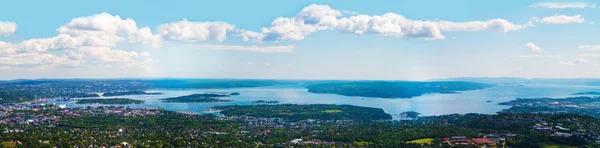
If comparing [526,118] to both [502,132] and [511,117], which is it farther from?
[502,132]

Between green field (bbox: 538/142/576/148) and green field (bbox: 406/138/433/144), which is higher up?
green field (bbox: 538/142/576/148)

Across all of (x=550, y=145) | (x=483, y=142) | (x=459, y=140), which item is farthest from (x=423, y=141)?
(x=550, y=145)

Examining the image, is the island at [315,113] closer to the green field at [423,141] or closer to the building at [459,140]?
the green field at [423,141]

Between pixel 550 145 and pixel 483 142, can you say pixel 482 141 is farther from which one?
pixel 550 145

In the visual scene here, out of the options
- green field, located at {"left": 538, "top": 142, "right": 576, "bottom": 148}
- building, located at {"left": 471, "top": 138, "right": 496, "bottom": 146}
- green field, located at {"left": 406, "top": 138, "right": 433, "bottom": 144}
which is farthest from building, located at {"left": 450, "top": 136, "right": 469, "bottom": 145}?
green field, located at {"left": 538, "top": 142, "right": 576, "bottom": 148}

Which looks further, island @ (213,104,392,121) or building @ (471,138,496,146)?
island @ (213,104,392,121)

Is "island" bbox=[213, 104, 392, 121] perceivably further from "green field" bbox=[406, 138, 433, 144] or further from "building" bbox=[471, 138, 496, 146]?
"building" bbox=[471, 138, 496, 146]

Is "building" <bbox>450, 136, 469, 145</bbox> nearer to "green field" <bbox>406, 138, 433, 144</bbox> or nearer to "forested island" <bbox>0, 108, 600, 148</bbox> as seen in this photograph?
"forested island" <bbox>0, 108, 600, 148</bbox>

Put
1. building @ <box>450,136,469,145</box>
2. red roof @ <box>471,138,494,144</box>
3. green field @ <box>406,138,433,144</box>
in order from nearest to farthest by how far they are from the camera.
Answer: building @ <box>450,136,469,145</box> < red roof @ <box>471,138,494,144</box> < green field @ <box>406,138,433,144</box>

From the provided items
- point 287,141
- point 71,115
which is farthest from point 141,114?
point 287,141

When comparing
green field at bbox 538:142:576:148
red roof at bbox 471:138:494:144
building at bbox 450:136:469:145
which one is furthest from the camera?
red roof at bbox 471:138:494:144

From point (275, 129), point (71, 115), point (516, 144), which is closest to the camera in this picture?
point (516, 144)
